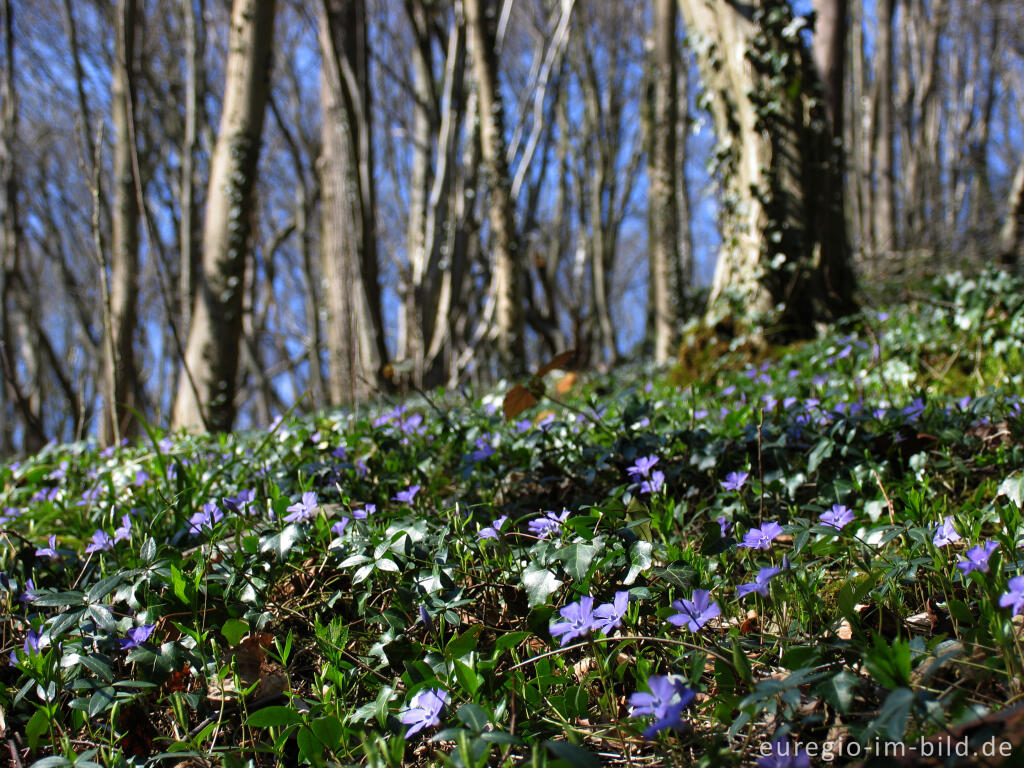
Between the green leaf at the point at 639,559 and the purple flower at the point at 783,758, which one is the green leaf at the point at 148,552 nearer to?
the green leaf at the point at 639,559

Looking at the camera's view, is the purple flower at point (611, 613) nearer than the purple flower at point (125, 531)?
Yes

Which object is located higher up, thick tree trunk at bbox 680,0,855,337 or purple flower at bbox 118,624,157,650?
→ thick tree trunk at bbox 680,0,855,337

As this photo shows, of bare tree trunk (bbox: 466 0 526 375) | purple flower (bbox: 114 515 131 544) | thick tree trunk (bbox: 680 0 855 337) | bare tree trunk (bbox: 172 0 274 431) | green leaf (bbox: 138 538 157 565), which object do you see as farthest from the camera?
bare tree trunk (bbox: 466 0 526 375)

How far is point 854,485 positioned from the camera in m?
1.77

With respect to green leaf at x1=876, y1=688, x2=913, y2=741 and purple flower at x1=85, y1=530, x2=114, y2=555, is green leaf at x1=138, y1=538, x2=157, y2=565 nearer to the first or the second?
purple flower at x1=85, y1=530, x2=114, y2=555

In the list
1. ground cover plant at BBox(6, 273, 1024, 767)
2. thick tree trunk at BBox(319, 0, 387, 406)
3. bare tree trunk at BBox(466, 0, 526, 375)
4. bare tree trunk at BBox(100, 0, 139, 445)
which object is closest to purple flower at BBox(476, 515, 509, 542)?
ground cover plant at BBox(6, 273, 1024, 767)

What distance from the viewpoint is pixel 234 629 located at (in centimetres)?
138

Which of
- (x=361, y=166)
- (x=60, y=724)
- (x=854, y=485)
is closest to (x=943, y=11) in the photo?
(x=361, y=166)

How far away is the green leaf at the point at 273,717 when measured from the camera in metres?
1.15

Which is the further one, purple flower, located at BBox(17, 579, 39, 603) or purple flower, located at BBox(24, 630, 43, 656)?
purple flower, located at BBox(17, 579, 39, 603)

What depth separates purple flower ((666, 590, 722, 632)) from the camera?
1.12m

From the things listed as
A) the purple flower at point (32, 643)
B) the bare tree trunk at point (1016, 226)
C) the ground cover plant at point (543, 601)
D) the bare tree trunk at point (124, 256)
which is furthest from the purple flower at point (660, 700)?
the bare tree trunk at point (1016, 226)

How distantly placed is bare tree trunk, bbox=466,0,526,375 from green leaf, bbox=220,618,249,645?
13.2 ft

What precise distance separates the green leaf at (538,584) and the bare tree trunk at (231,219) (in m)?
3.57
